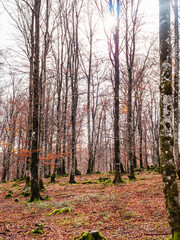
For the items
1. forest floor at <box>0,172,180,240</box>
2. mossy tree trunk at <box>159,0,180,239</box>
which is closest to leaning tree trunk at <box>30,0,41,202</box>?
forest floor at <box>0,172,180,240</box>

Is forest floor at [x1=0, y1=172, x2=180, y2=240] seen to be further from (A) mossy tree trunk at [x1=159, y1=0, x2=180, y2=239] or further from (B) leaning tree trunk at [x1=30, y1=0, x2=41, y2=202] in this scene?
(A) mossy tree trunk at [x1=159, y1=0, x2=180, y2=239]

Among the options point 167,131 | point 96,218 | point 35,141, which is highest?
point 167,131

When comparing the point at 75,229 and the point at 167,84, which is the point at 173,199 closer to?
the point at 167,84

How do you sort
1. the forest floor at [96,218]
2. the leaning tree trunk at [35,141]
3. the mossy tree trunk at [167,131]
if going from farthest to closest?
1. the leaning tree trunk at [35,141]
2. the forest floor at [96,218]
3. the mossy tree trunk at [167,131]

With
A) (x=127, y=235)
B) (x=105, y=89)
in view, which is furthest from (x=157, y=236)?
(x=105, y=89)

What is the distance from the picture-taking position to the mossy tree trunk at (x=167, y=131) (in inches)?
126

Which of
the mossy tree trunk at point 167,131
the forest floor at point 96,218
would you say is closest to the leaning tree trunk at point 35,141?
the forest floor at point 96,218

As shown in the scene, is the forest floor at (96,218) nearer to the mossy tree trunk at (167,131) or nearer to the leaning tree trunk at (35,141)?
the leaning tree trunk at (35,141)

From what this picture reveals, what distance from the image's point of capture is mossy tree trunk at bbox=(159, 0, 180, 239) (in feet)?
10.5

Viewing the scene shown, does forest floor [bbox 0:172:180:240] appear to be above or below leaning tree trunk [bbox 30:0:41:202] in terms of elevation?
below

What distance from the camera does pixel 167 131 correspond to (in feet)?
11.3

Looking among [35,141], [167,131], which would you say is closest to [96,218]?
[167,131]

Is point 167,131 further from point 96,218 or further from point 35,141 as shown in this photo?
point 35,141

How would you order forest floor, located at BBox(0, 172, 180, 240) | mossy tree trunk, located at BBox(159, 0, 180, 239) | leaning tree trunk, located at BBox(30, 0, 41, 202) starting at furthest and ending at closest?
leaning tree trunk, located at BBox(30, 0, 41, 202) < forest floor, located at BBox(0, 172, 180, 240) < mossy tree trunk, located at BBox(159, 0, 180, 239)
